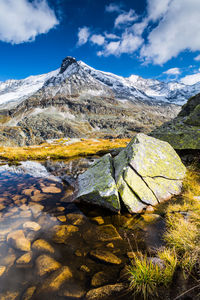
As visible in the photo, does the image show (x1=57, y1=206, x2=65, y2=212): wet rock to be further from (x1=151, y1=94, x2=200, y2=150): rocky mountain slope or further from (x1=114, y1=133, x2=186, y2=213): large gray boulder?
(x1=151, y1=94, x2=200, y2=150): rocky mountain slope

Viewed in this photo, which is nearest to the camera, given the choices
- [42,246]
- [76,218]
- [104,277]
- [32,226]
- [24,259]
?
[104,277]

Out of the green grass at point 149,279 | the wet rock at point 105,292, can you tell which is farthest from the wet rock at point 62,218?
the green grass at point 149,279

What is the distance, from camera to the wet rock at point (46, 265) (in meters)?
4.02

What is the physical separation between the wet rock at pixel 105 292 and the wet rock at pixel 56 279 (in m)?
0.77

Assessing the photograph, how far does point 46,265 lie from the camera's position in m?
4.16

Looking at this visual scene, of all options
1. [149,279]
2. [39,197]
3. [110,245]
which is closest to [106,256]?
[110,245]

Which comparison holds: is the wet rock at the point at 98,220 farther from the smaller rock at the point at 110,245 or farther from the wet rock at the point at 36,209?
the wet rock at the point at 36,209

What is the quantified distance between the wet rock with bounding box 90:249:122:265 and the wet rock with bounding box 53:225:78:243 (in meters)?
1.33

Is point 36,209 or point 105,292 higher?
point 105,292

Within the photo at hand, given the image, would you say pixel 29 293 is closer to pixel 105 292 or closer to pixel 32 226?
pixel 105 292

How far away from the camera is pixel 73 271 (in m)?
3.93

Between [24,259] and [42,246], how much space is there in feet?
2.03

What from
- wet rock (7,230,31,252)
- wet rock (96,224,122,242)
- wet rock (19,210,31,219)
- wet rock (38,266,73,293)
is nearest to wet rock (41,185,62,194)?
wet rock (19,210,31,219)

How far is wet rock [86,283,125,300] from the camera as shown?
124 inches
